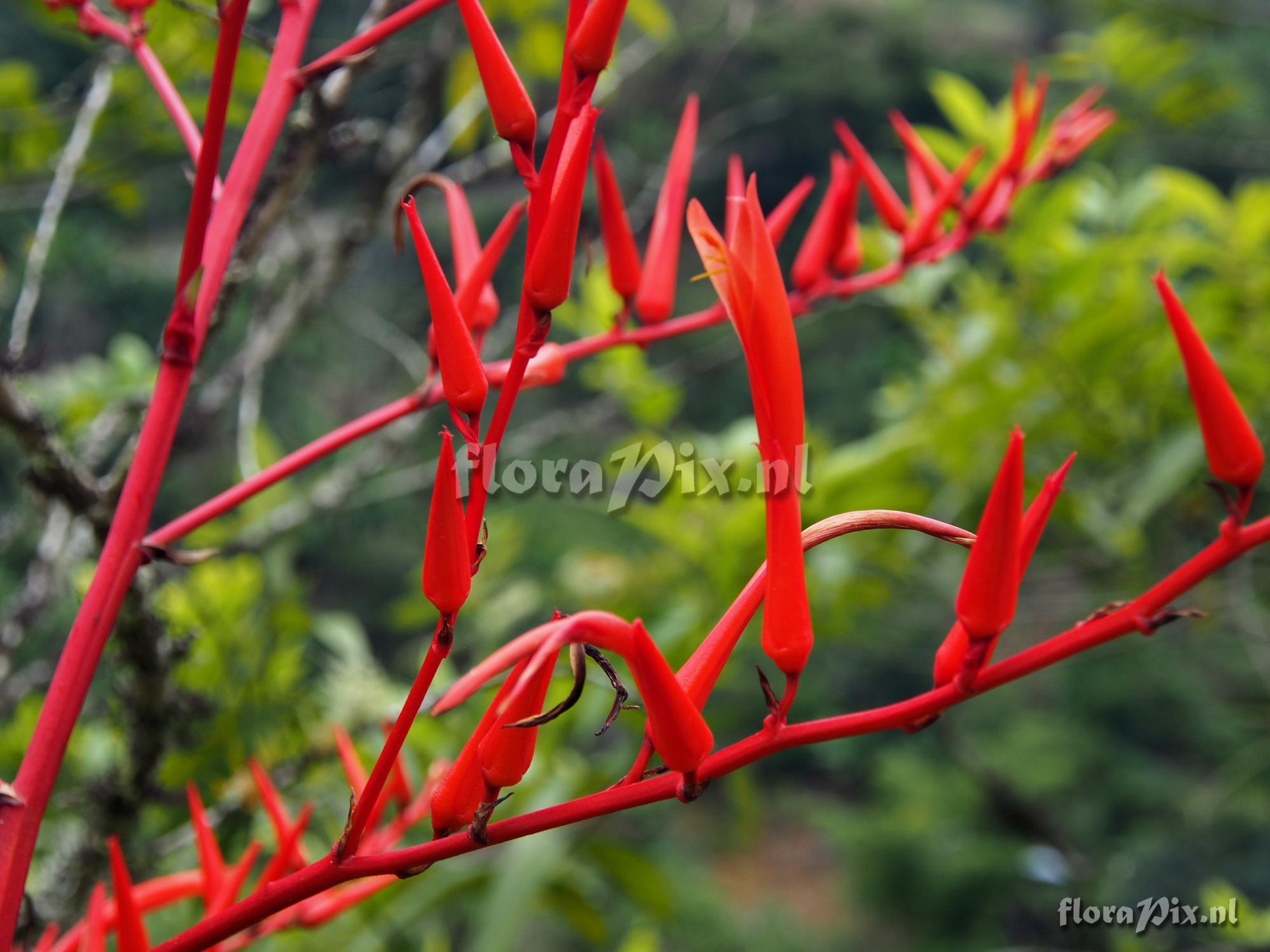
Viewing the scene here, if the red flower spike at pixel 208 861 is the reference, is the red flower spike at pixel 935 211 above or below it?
above

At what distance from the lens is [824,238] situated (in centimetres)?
34

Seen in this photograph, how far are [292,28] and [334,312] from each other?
1.05 metres

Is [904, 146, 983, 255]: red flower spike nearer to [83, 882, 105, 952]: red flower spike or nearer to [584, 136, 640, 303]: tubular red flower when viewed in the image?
[584, 136, 640, 303]: tubular red flower

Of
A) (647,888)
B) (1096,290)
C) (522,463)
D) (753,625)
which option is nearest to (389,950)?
(647,888)

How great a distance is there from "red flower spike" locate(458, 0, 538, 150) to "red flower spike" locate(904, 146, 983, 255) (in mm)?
213

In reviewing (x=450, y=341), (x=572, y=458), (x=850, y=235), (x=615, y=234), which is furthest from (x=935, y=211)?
(x=572, y=458)

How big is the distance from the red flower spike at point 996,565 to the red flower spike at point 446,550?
7 centimetres

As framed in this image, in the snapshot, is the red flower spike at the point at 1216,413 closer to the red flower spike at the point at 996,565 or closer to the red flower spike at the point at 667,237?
the red flower spike at the point at 996,565

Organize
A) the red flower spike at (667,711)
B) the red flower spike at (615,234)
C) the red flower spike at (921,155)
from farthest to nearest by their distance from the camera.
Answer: the red flower spike at (921,155), the red flower spike at (615,234), the red flower spike at (667,711)

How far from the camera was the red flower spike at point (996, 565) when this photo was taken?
15cm

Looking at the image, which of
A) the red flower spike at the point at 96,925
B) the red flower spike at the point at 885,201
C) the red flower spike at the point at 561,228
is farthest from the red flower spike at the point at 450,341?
the red flower spike at the point at 885,201

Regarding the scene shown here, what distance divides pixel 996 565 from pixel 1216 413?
0.13 feet

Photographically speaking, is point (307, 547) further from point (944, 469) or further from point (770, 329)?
point (770, 329)

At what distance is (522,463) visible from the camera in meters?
0.28
